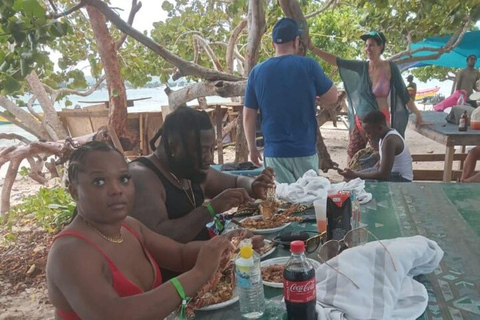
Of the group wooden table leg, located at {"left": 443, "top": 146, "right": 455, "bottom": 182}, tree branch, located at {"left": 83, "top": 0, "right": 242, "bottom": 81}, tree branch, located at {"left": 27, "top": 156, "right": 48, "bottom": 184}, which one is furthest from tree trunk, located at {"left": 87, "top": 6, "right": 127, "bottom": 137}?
wooden table leg, located at {"left": 443, "top": 146, "right": 455, "bottom": 182}

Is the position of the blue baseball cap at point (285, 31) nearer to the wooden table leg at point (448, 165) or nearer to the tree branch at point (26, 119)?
the wooden table leg at point (448, 165)

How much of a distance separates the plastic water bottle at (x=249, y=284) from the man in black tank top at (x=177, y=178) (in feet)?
2.19

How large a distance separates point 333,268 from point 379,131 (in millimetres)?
2397

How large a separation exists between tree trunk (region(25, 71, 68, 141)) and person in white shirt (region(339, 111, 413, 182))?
5.66 m

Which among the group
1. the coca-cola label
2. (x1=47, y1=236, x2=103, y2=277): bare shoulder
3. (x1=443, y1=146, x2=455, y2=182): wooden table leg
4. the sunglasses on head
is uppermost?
(x1=47, y1=236, x2=103, y2=277): bare shoulder

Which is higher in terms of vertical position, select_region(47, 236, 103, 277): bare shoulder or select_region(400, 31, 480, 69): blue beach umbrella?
select_region(400, 31, 480, 69): blue beach umbrella

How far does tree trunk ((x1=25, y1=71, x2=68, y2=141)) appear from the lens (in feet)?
22.9

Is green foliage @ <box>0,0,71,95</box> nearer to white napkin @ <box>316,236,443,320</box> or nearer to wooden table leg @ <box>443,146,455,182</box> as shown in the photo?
white napkin @ <box>316,236,443,320</box>

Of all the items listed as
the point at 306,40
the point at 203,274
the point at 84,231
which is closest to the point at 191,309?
the point at 203,274

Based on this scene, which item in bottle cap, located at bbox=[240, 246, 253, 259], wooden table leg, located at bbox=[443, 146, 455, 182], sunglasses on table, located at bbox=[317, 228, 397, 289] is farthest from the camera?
wooden table leg, located at bbox=[443, 146, 455, 182]

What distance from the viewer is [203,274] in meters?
1.35

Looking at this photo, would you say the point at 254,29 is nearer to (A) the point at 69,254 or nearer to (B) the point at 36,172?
(A) the point at 69,254

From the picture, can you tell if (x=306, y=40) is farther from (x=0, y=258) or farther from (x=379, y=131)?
(x=0, y=258)

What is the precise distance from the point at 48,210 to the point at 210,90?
110 inches
